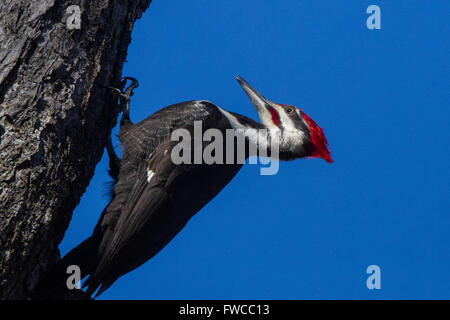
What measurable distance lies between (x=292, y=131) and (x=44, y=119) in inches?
81.7

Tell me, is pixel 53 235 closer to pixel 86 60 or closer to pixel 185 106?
pixel 86 60

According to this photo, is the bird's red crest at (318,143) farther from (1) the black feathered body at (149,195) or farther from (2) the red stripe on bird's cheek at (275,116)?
(1) the black feathered body at (149,195)

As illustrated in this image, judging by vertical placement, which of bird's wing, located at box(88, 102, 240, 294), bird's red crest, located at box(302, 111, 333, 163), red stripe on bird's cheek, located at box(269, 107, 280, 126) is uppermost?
red stripe on bird's cheek, located at box(269, 107, 280, 126)

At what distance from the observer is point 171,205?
3.30m

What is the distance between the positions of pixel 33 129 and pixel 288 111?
2.21 metres

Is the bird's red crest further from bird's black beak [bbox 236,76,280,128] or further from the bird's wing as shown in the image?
the bird's wing

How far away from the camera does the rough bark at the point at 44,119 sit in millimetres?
2352

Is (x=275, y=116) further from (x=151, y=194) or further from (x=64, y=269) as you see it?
(x=64, y=269)

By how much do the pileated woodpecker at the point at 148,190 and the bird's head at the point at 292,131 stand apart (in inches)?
2.5

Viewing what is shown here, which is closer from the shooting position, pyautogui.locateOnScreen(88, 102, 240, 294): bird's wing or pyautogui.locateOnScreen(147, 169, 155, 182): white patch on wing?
pyautogui.locateOnScreen(88, 102, 240, 294): bird's wing

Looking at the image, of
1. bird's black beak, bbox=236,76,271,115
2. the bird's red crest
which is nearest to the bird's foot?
bird's black beak, bbox=236,76,271,115

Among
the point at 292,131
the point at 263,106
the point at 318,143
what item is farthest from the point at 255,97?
the point at 318,143

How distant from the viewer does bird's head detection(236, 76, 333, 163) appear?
4020mm
